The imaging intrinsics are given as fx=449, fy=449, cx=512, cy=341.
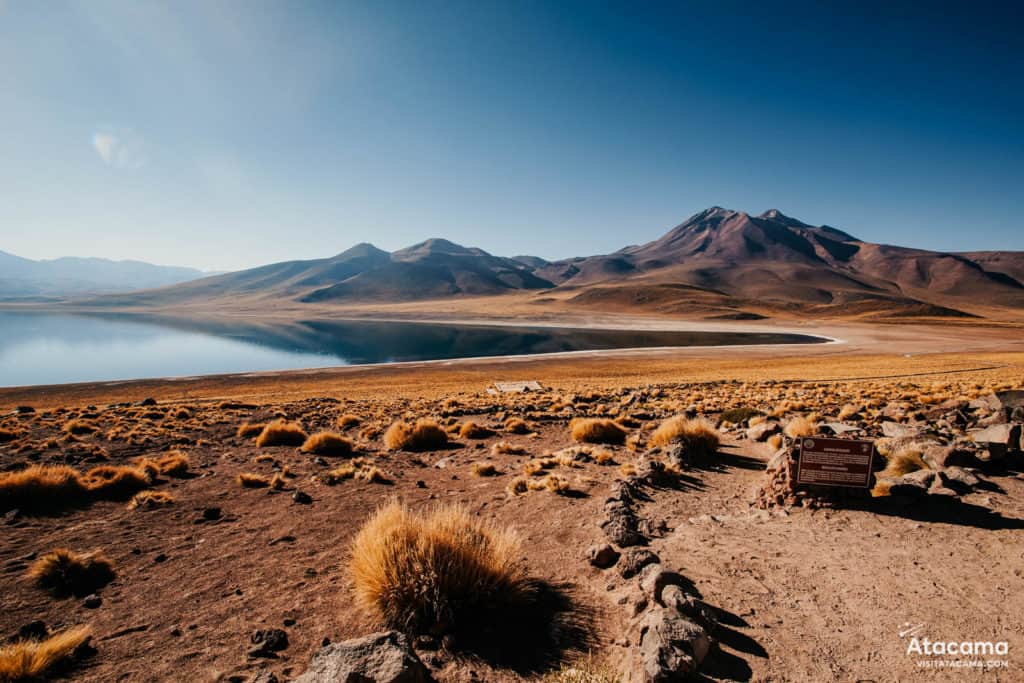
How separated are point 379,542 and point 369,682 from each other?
1.85m

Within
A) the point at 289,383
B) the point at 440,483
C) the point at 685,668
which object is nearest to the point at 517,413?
the point at 440,483

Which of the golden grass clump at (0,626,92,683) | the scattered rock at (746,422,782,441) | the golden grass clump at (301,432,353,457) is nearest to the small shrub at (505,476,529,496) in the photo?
the golden grass clump at (301,432,353,457)

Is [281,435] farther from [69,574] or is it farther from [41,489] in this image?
[69,574]

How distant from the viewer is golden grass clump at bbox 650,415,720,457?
11258 mm

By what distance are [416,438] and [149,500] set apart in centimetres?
662

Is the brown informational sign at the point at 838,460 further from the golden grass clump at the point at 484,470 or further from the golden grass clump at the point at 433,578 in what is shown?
the golden grass clump at the point at 484,470

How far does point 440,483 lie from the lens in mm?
10406

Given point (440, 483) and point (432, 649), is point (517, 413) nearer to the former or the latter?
point (440, 483)

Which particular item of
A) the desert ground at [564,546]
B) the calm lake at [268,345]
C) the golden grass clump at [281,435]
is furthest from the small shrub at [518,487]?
the calm lake at [268,345]

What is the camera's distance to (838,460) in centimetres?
760

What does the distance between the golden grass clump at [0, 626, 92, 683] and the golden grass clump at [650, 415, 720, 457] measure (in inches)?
425

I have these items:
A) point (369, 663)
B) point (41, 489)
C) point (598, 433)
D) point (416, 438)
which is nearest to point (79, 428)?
point (41, 489)

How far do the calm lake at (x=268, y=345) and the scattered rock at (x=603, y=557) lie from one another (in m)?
63.9
